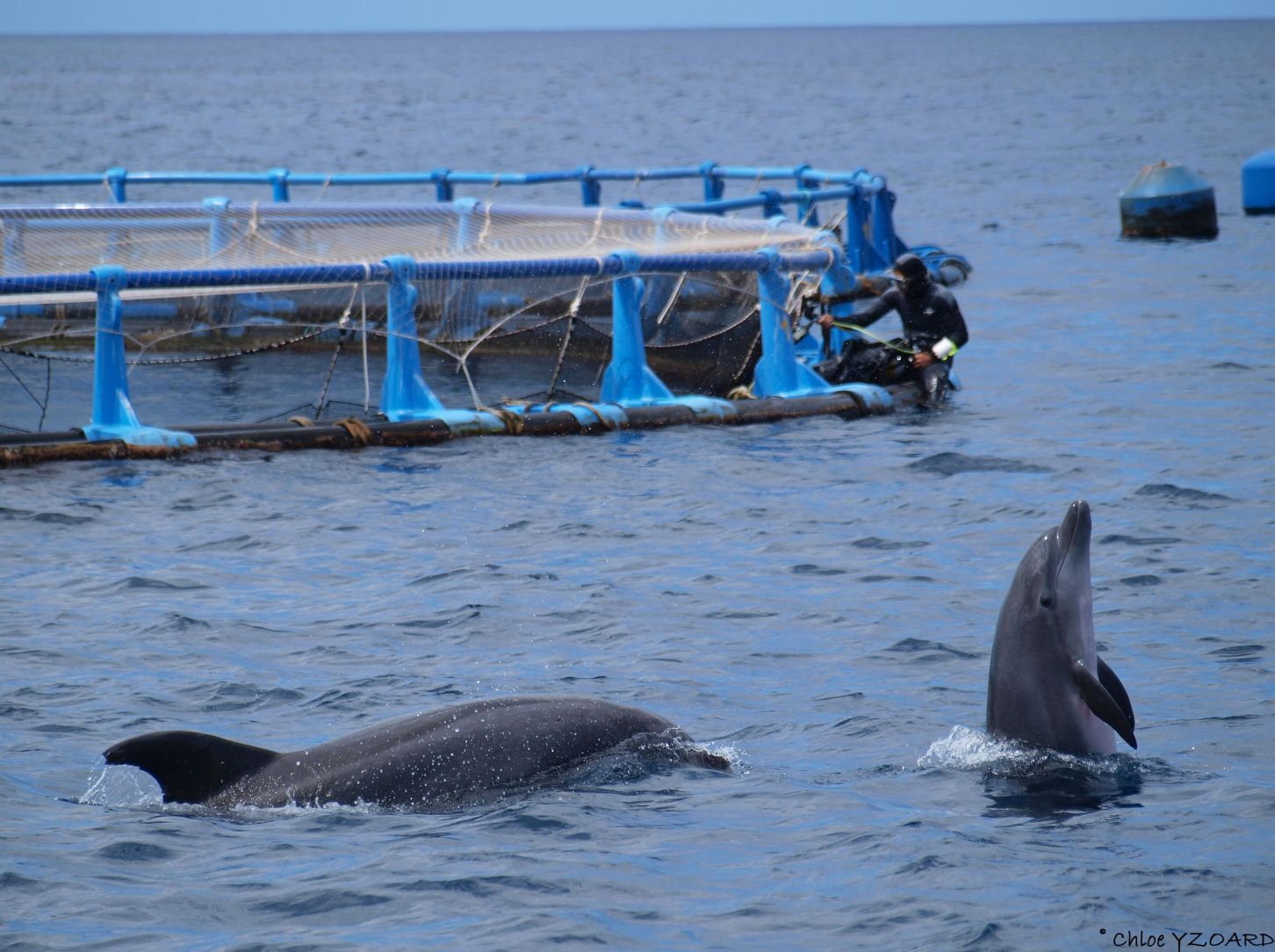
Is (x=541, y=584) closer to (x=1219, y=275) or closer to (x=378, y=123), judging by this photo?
(x=1219, y=275)

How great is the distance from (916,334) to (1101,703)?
1017cm

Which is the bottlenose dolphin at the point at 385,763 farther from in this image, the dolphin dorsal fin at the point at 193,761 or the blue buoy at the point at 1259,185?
the blue buoy at the point at 1259,185

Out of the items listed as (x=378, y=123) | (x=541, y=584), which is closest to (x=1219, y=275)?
(x=541, y=584)

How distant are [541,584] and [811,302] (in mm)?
7195

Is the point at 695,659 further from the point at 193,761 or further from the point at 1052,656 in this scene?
the point at 193,761

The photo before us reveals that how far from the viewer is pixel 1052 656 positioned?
689 cm

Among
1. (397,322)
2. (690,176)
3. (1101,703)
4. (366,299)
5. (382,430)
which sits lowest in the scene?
(1101,703)

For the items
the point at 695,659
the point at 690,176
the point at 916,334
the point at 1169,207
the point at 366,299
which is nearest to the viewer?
the point at 695,659

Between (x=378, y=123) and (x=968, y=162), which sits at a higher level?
(x=378, y=123)

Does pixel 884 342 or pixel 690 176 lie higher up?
pixel 690 176

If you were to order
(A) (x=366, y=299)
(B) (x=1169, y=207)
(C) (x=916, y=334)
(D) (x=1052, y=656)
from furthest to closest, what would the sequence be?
(B) (x=1169, y=207)
(A) (x=366, y=299)
(C) (x=916, y=334)
(D) (x=1052, y=656)

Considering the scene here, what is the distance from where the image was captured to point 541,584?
10422mm

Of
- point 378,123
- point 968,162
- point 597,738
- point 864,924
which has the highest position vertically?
point 378,123

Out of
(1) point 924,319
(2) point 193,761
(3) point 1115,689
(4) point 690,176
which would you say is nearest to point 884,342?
(1) point 924,319
